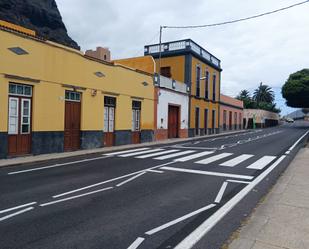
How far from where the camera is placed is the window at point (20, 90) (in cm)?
1280

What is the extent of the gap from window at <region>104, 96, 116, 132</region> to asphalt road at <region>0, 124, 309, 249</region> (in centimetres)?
743

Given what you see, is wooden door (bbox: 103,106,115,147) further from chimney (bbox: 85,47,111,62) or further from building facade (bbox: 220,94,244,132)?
building facade (bbox: 220,94,244,132)

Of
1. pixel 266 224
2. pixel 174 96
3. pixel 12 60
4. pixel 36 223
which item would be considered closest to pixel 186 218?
pixel 266 224

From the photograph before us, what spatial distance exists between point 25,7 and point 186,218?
66.1 m

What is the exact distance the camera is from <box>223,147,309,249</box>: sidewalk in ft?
14.3

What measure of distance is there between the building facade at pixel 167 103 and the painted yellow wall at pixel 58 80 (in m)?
4.84

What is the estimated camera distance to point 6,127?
1245 centimetres

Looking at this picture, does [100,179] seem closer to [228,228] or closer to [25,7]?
[228,228]

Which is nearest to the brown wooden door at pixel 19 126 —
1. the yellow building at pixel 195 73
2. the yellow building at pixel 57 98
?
the yellow building at pixel 57 98

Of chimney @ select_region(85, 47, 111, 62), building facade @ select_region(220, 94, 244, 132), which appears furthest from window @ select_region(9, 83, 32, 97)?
building facade @ select_region(220, 94, 244, 132)

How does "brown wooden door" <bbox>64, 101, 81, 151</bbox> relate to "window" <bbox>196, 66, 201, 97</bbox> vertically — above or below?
below

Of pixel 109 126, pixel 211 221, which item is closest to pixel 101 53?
pixel 109 126

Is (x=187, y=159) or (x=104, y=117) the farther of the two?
(x=104, y=117)

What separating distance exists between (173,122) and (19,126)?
56.0ft
